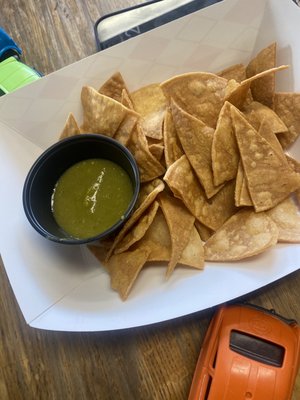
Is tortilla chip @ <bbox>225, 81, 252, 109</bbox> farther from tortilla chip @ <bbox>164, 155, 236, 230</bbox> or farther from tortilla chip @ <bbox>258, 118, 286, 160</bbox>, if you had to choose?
tortilla chip @ <bbox>164, 155, 236, 230</bbox>

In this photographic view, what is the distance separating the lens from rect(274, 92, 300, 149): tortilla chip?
3.78 feet

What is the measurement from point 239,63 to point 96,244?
2.57ft

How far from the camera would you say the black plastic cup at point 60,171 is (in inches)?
40.5

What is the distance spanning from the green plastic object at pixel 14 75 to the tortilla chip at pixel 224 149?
0.72 metres

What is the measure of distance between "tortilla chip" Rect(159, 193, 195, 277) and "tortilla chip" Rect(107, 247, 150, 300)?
0.08 meters

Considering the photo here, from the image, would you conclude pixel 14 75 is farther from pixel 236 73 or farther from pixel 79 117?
pixel 236 73

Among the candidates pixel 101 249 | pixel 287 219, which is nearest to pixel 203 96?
pixel 287 219

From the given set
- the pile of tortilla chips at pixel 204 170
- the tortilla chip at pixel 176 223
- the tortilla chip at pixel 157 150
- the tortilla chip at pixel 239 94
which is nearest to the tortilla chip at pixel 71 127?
the pile of tortilla chips at pixel 204 170

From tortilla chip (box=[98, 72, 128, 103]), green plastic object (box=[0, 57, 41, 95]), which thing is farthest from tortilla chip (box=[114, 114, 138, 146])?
green plastic object (box=[0, 57, 41, 95])

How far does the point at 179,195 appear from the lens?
1.06 meters

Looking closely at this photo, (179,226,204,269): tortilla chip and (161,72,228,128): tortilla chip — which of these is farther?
(161,72,228,128): tortilla chip

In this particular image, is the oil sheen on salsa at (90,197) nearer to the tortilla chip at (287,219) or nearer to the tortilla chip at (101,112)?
the tortilla chip at (101,112)

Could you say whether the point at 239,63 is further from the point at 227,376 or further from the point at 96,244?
the point at 227,376

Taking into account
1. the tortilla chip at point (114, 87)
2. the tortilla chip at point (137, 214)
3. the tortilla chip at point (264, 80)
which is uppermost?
the tortilla chip at point (114, 87)
